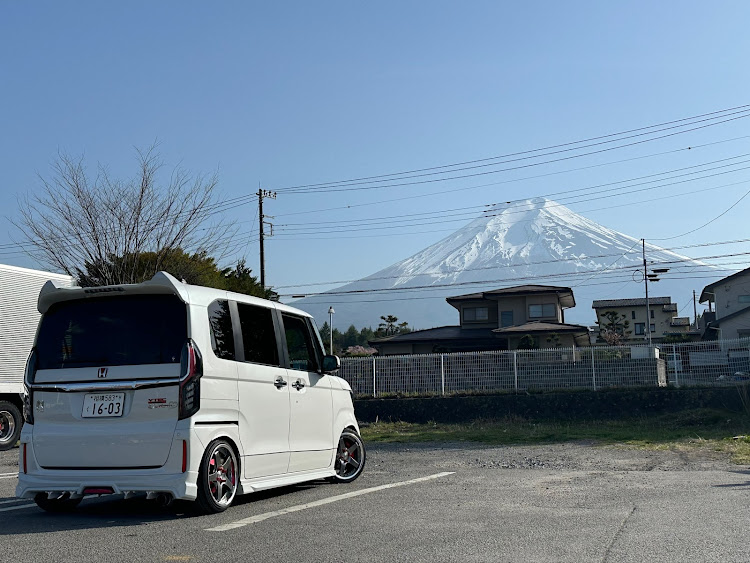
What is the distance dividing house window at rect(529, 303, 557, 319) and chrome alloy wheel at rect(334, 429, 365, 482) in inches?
1614

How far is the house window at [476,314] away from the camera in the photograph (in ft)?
162

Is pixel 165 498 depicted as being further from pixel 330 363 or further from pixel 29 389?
pixel 330 363

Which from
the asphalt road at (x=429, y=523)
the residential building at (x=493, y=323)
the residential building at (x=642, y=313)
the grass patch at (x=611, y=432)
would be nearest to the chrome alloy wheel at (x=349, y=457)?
the asphalt road at (x=429, y=523)

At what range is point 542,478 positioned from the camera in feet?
28.4

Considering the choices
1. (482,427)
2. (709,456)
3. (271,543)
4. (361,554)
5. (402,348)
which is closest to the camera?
(361,554)

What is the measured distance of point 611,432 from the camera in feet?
53.8

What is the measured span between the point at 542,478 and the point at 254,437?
3.54m

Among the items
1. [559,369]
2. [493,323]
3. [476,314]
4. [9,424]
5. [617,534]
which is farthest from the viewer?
[476,314]

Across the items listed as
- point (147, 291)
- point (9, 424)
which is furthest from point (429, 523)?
point (9, 424)

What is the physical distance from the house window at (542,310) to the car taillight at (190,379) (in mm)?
43709

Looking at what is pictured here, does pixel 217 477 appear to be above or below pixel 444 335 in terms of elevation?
below

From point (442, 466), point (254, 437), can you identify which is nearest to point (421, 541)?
point (254, 437)

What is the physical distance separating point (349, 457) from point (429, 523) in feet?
9.35

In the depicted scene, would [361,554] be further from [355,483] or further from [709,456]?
[709,456]
